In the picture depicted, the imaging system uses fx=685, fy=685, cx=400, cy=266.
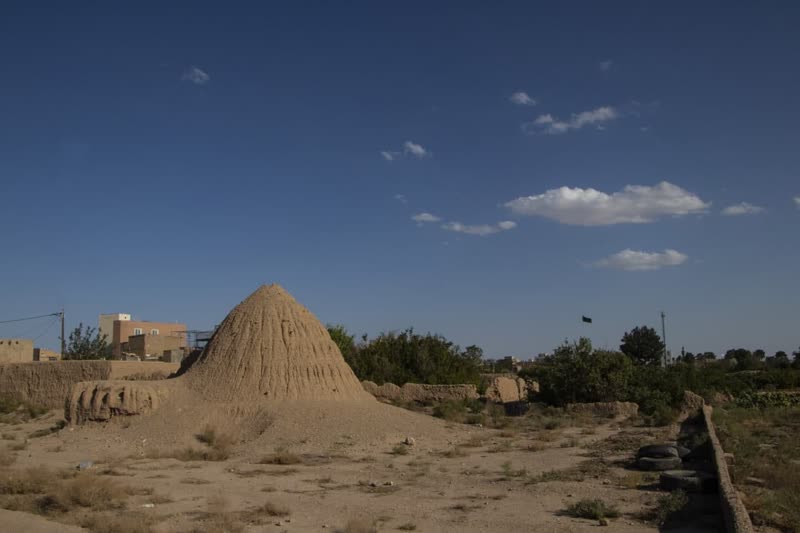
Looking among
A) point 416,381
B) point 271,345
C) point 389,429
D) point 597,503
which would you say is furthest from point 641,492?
point 416,381

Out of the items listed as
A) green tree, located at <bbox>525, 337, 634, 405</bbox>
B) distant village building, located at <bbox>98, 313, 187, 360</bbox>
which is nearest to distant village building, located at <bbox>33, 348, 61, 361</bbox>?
distant village building, located at <bbox>98, 313, 187, 360</bbox>

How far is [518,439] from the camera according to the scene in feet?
60.4

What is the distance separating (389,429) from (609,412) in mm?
9110

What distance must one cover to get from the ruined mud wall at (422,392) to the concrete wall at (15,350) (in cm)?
1977

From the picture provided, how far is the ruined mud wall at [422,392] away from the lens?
1016 inches

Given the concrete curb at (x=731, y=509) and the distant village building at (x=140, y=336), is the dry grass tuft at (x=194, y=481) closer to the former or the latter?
the concrete curb at (x=731, y=509)

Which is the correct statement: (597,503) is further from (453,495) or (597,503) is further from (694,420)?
(694,420)

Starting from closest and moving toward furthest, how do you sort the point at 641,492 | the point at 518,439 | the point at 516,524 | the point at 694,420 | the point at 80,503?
the point at 516,524, the point at 80,503, the point at 641,492, the point at 518,439, the point at 694,420

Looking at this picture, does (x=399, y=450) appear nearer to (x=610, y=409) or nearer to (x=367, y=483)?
(x=367, y=483)

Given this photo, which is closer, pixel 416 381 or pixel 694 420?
pixel 694 420

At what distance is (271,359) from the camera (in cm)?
1989

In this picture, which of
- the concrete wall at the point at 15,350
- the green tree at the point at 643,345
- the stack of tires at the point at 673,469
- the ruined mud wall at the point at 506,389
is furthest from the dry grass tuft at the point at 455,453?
the green tree at the point at 643,345

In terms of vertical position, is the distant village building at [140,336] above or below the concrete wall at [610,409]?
above

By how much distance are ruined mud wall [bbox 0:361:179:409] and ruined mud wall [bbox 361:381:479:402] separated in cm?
775
